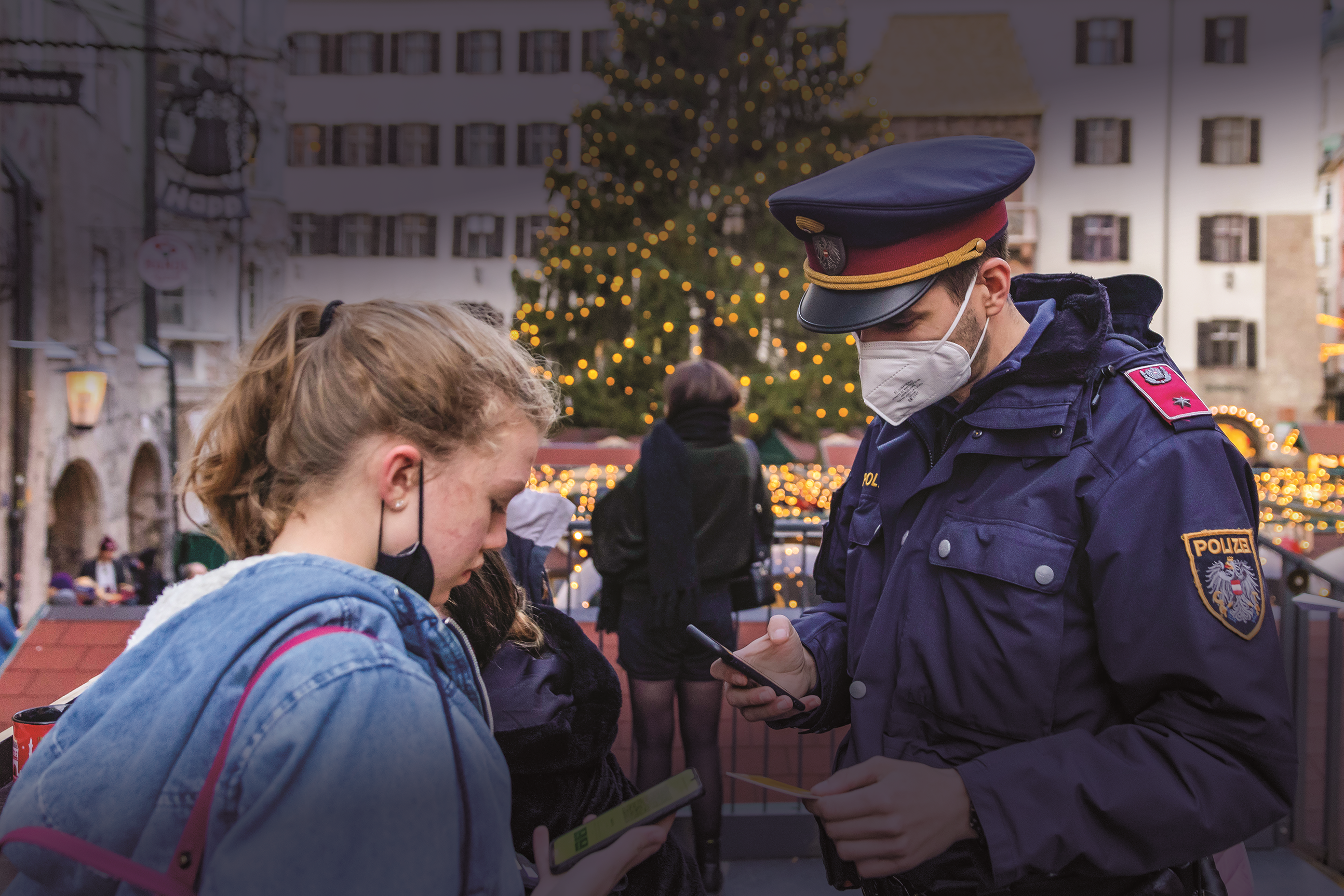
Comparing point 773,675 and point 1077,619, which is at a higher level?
point 1077,619

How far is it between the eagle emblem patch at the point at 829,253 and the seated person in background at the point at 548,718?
2.57 feet

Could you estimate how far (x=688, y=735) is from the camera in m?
3.47

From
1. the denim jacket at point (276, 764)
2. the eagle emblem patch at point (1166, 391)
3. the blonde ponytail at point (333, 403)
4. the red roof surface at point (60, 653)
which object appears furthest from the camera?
the red roof surface at point (60, 653)

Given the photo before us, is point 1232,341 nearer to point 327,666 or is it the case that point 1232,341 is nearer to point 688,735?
point 688,735

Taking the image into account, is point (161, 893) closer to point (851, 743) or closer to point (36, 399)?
point (851, 743)

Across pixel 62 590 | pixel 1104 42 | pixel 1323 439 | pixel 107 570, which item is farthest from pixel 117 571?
pixel 1323 439

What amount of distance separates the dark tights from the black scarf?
0.95 ft

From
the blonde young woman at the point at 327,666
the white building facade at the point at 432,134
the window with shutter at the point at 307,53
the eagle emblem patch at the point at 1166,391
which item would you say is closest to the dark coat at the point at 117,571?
the white building facade at the point at 432,134

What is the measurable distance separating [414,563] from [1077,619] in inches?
37.9

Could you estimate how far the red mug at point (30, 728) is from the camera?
5.41 ft

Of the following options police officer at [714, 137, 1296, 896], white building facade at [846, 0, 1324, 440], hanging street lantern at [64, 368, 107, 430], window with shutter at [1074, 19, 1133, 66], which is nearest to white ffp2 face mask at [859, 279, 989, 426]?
police officer at [714, 137, 1296, 896]

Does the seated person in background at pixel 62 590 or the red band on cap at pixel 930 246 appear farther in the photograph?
the seated person in background at pixel 62 590

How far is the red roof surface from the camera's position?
4312 millimetres

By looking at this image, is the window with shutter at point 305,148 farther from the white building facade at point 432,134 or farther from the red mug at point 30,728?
the red mug at point 30,728
